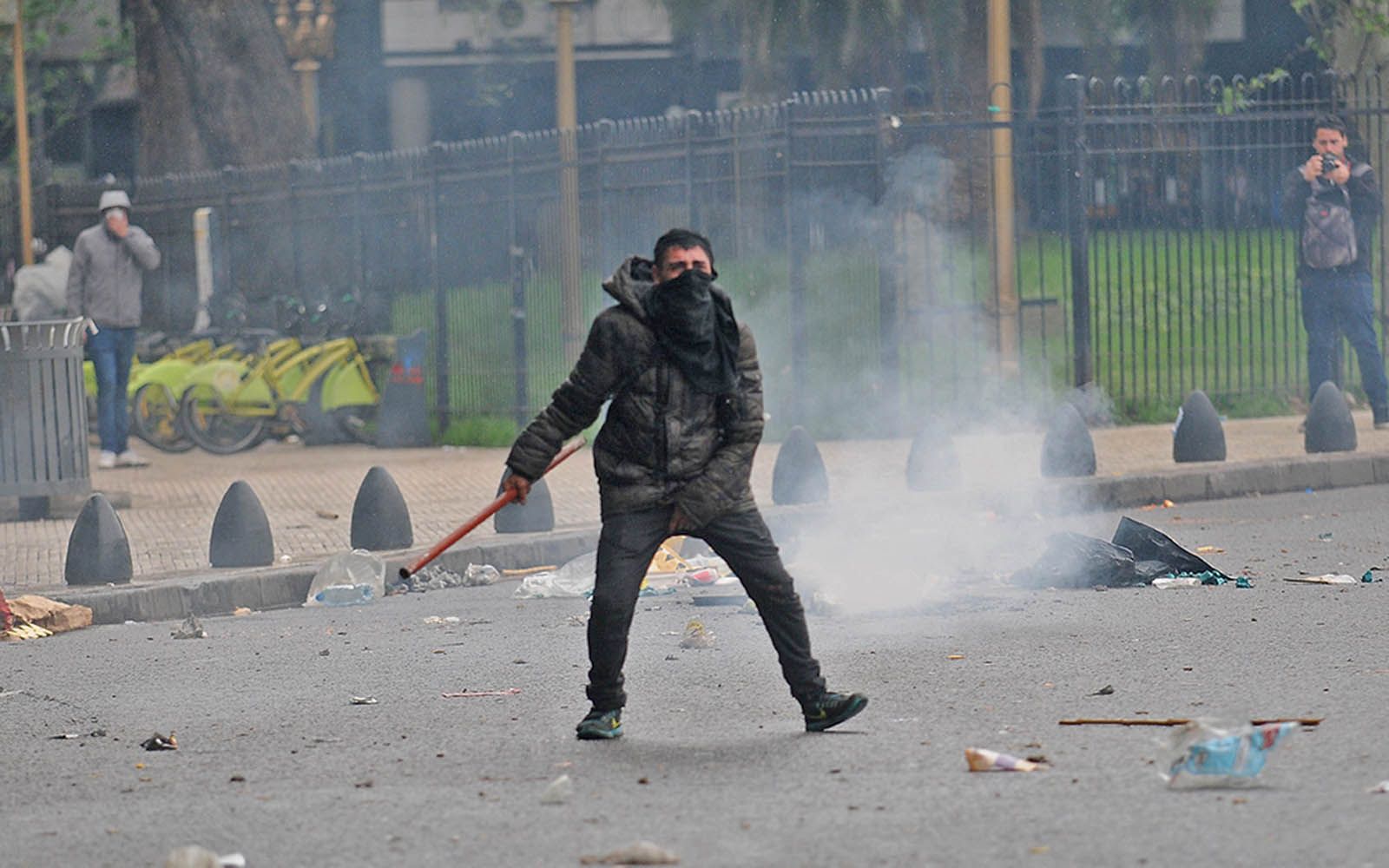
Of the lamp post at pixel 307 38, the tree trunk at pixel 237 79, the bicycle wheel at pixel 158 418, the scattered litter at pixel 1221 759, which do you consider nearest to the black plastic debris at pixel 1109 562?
the scattered litter at pixel 1221 759

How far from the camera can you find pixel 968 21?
813 inches

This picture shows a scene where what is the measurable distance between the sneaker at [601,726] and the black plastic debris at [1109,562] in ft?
10.6

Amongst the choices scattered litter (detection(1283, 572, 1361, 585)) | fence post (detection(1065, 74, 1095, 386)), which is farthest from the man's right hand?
fence post (detection(1065, 74, 1095, 386))

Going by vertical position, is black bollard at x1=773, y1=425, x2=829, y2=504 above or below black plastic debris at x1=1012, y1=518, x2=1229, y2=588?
above

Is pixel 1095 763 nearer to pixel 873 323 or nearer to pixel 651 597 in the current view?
pixel 651 597

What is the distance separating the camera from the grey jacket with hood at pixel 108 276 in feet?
49.8

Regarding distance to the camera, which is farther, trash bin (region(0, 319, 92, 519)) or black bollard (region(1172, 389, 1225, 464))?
black bollard (region(1172, 389, 1225, 464))

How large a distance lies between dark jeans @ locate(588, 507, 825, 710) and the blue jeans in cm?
968

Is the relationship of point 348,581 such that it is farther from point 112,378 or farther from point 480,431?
point 480,431

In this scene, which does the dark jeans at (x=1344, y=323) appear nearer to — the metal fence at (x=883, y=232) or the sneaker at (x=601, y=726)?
the metal fence at (x=883, y=232)

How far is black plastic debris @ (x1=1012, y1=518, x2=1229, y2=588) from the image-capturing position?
8.72m

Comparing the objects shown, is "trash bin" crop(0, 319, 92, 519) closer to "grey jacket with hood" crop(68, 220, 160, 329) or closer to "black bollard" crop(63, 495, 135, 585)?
"black bollard" crop(63, 495, 135, 585)

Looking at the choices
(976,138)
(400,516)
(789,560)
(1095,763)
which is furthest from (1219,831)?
(976,138)

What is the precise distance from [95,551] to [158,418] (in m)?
8.03
